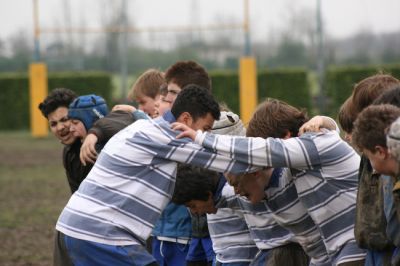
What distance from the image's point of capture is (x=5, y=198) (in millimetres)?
13703

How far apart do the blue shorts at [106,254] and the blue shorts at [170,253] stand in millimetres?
1427

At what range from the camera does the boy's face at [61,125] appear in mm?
6031

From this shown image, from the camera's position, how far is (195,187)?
5.17 m

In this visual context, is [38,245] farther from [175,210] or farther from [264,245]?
[264,245]

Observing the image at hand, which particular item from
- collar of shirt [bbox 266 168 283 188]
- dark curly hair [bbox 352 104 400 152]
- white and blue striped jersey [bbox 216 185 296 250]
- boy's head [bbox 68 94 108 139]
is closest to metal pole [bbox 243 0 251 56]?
boy's head [bbox 68 94 108 139]

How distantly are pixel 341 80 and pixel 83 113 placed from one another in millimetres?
22924

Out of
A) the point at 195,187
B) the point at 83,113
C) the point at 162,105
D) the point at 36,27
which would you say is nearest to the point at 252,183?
the point at 195,187

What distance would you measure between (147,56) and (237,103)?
3365mm

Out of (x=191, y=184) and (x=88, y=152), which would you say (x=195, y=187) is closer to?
(x=191, y=184)

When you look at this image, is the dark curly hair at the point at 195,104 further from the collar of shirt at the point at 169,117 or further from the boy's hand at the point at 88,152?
the boy's hand at the point at 88,152

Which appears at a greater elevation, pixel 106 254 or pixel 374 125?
pixel 374 125

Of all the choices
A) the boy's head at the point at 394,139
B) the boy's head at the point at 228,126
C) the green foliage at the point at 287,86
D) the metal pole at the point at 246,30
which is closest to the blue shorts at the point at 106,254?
the boy's head at the point at 228,126

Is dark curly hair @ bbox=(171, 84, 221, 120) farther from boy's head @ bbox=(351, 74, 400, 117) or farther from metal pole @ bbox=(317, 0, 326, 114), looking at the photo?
metal pole @ bbox=(317, 0, 326, 114)

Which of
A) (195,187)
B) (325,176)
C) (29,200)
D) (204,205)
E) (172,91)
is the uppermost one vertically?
(172,91)
